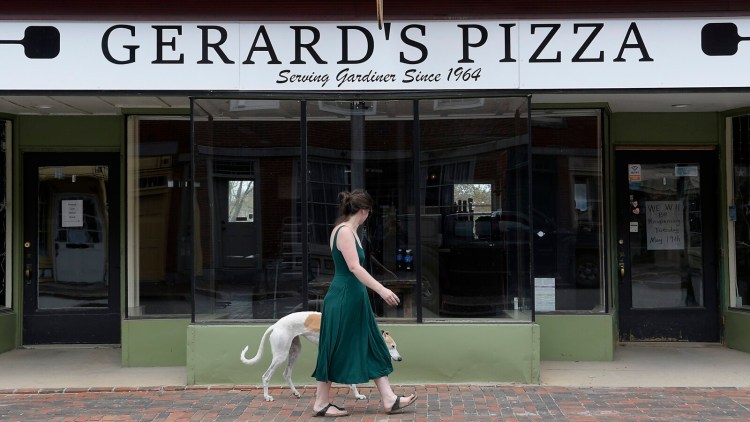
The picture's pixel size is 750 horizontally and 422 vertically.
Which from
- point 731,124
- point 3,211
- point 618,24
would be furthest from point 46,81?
point 731,124

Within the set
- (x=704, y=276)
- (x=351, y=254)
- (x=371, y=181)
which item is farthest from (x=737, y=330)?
(x=351, y=254)

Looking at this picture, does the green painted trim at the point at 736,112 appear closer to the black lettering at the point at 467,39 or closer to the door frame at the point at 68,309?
the black lettering at the point at 467,39

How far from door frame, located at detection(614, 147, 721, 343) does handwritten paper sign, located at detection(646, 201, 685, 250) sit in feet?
0.90

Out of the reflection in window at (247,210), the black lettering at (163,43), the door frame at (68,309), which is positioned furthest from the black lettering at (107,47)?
the door frame at (68,309)

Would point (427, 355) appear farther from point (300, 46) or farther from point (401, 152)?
point (300, 46)

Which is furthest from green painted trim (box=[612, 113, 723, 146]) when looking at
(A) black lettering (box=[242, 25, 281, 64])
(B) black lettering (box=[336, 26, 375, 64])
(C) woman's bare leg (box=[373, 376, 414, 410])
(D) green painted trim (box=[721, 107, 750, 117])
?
(C) woman's bare leg (box=[373, 376, 414, 410])

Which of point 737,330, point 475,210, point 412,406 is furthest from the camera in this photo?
point 737,330

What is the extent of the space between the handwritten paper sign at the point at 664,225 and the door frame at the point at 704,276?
273 mm

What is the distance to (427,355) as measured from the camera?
24.7ft

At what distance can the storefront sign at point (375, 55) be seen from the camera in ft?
24.7

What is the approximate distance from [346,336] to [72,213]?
4.80 m

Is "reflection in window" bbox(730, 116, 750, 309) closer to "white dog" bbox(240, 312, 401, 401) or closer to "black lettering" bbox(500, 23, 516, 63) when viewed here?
"black lettering" bbox(500, 23, 516, 63)

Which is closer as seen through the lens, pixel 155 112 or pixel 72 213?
pixel 155 112

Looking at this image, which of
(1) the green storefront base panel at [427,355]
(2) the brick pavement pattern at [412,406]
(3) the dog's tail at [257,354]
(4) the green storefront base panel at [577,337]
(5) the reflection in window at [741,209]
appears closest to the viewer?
(2) the brick pavement pattern at [412,406]
